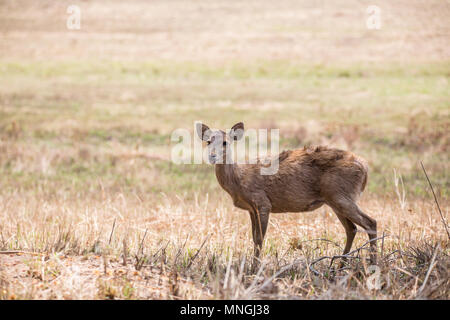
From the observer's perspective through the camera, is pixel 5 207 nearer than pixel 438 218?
No

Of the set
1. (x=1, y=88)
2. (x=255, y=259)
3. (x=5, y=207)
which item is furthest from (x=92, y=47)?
(x=255, y=259)

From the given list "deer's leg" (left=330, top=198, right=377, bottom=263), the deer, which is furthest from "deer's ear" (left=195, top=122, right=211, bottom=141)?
"deer's leg" (left=330, top=198, right=377, bottom=263)

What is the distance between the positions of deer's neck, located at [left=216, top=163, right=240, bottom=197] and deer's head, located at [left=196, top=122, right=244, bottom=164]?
0.30ft

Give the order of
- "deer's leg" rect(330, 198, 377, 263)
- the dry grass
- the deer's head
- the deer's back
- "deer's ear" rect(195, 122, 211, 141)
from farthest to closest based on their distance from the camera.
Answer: the deer's back
"deer's leg" rect(330, 198, 377, 263)
"deer's ear" rect(195, 122, 211, 141)
the deer's head
the dry grass

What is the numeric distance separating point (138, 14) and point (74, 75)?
28842 millimetres

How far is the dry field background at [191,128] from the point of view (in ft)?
17.6

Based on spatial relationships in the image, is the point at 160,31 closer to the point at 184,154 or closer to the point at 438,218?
the point at 184,154

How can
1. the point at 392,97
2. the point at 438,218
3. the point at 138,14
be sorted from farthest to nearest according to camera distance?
the point at 138,14 → the point at 392,97 → the point at 438,218

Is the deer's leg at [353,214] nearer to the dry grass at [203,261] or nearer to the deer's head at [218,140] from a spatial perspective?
the dry grass at [203,261]

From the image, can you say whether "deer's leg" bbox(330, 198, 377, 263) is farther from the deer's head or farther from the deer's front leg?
the deer's head

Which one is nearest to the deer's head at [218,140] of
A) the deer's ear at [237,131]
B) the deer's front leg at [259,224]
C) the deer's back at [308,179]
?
the deer's ear at [237,131]

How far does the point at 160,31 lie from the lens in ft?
186

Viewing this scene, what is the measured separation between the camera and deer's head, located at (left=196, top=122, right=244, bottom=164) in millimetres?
5961

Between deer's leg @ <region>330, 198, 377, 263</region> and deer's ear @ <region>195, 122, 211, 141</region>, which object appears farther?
deer's leg @ <region>330, 198, 377, 263</region>
